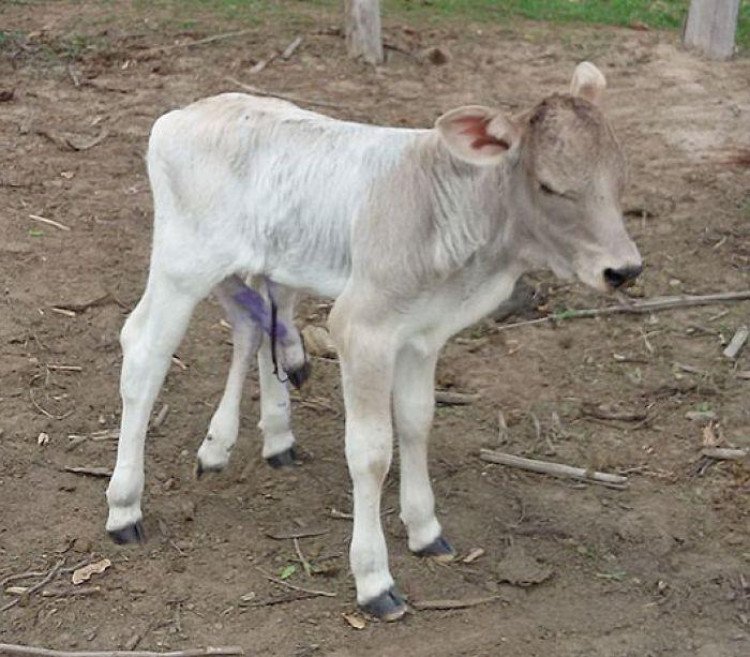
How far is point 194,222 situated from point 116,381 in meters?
1.71

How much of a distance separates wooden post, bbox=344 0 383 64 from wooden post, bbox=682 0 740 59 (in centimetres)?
252

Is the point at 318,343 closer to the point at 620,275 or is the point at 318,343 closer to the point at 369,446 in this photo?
the point at 369,446

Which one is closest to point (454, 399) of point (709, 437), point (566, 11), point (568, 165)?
point (709, 437)

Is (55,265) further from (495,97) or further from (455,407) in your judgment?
(495,97)

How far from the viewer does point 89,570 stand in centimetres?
523

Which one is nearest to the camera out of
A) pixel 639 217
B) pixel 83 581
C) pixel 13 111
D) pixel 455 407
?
pixel 83 581

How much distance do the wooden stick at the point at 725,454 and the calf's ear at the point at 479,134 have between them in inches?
84.5

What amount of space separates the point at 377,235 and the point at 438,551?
135 cm

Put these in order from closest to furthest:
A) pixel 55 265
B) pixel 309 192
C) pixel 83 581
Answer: pixel 309 192 → pixel 83 581 → pixel 55 265

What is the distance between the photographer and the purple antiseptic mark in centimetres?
554

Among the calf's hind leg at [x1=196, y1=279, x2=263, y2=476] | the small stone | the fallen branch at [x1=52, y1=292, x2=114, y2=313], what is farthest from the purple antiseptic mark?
the small stone

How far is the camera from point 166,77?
10.2 meters

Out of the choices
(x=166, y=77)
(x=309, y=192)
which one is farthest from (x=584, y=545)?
(x=166, y=77)

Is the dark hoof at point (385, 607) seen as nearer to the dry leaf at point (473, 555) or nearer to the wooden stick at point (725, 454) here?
the dry leaf at point (473, 555)
